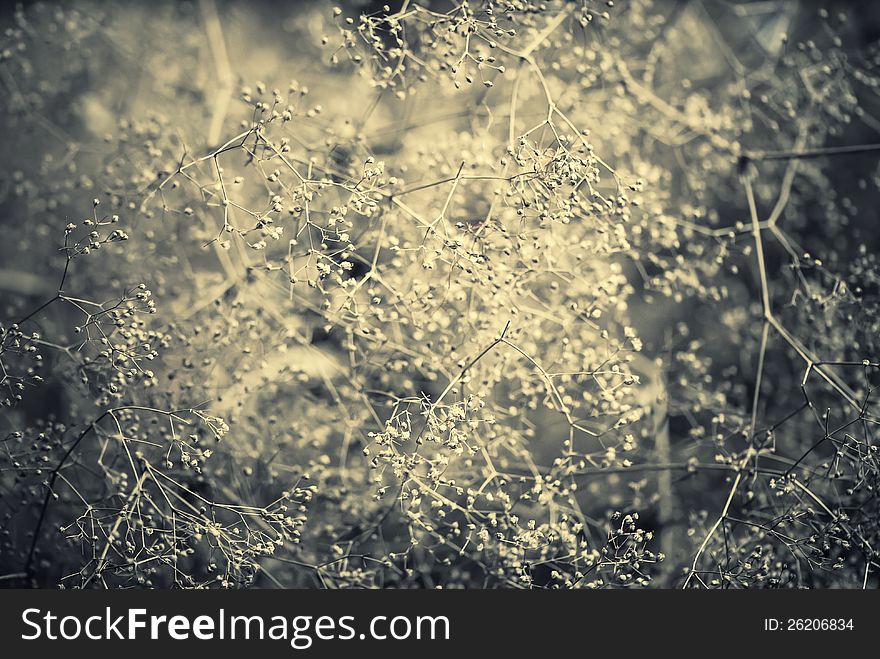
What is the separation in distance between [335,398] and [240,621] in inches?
17.1

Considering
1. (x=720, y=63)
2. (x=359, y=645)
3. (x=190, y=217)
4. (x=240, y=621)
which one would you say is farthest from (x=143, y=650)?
(x=720, y=63)

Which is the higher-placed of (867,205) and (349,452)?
(867,205)

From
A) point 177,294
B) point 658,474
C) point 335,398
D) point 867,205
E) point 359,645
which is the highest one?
point 867,205

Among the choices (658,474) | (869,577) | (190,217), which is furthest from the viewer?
(658,474)


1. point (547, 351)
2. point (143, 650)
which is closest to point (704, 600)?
point (547, 351)

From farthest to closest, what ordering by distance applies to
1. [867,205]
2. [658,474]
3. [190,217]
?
[867,205] → [658,474] → [190,217]

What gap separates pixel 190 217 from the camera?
4.91 feet

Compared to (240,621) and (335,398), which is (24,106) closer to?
(335,398)

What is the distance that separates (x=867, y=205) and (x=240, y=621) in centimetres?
183

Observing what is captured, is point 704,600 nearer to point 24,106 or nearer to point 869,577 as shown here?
point 869,577

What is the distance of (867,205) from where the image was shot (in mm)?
1900

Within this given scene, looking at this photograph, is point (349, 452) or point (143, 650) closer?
point (143, 650)

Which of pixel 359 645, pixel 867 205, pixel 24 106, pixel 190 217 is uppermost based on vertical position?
pixel 24 106

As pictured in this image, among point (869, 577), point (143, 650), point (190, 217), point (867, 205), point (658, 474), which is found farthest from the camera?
point (867, 205)
